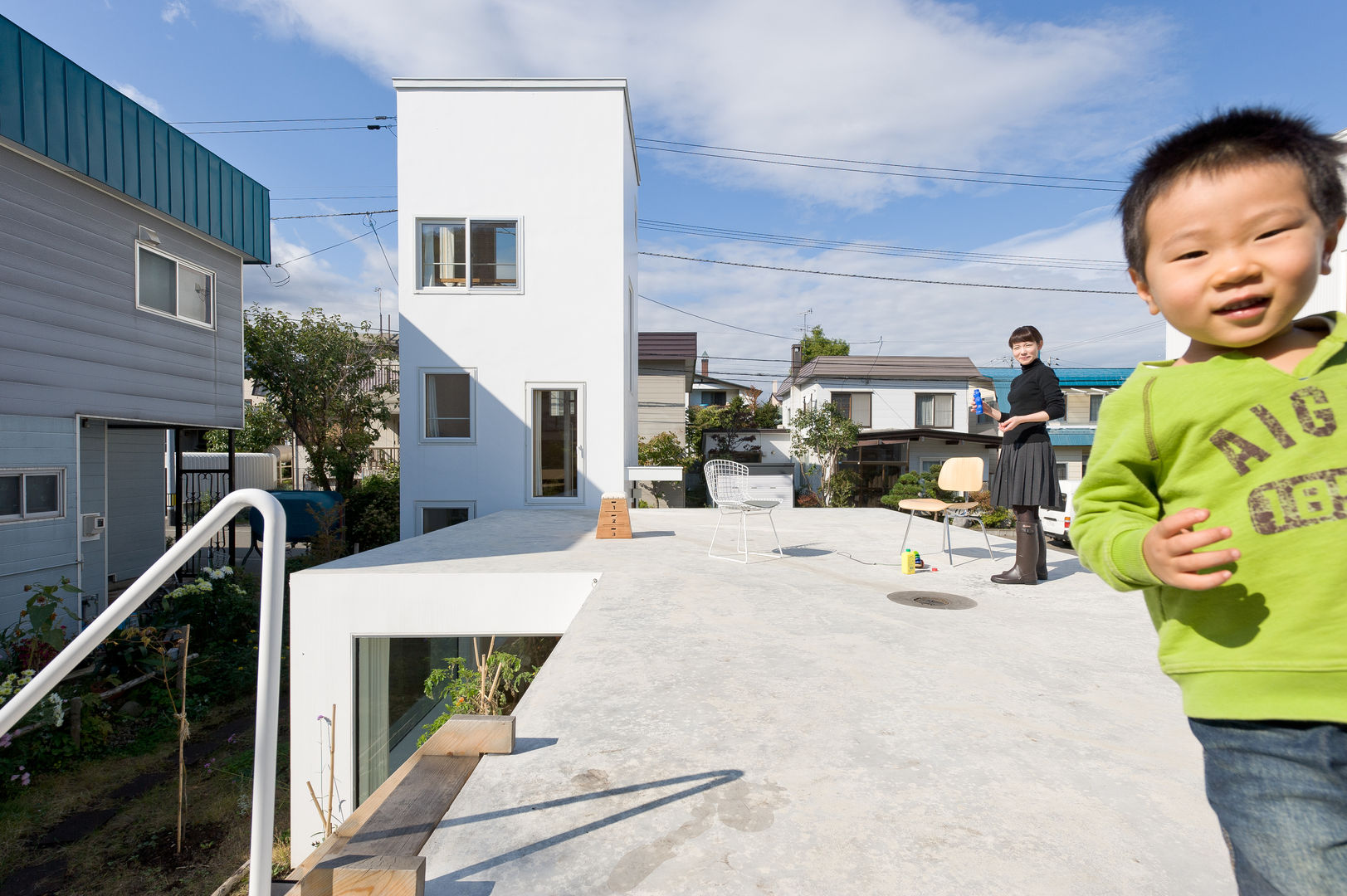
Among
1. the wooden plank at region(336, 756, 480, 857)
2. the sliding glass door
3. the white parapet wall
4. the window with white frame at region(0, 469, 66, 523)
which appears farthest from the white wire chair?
the window with white frame at region(0, 469, 66, 523)

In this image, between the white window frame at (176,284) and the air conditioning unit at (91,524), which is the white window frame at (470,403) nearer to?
the white window frame at (176,284)

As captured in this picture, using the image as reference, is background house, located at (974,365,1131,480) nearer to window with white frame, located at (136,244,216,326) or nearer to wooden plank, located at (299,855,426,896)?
window with white frame, located at (136,244,216,326)

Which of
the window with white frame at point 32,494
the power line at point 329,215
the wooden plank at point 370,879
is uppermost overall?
the power line at point 329,215

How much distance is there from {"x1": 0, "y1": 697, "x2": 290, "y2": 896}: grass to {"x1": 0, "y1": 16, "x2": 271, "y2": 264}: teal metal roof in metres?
6.13

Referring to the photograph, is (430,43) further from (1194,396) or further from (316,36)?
(1194,396)

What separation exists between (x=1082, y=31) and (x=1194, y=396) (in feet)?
40.4

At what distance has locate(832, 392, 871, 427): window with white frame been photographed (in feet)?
73.2

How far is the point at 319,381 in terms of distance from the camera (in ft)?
49.5

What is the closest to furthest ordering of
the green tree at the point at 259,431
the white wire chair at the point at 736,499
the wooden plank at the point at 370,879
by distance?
1. the wooden plank at the point at 370,879
2. the white wire chair at the point at 736,499
3. the green tree at the point at 259,431

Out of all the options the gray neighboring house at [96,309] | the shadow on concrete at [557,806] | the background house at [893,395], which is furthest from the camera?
the background house at [893,395]

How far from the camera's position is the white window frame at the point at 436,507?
32.2 ft

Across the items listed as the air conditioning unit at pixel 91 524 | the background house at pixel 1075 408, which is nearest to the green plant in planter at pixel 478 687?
the air conditioning unit at pixel 91 524

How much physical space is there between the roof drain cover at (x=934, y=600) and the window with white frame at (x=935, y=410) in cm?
1961

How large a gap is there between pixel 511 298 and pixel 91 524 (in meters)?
5.77
